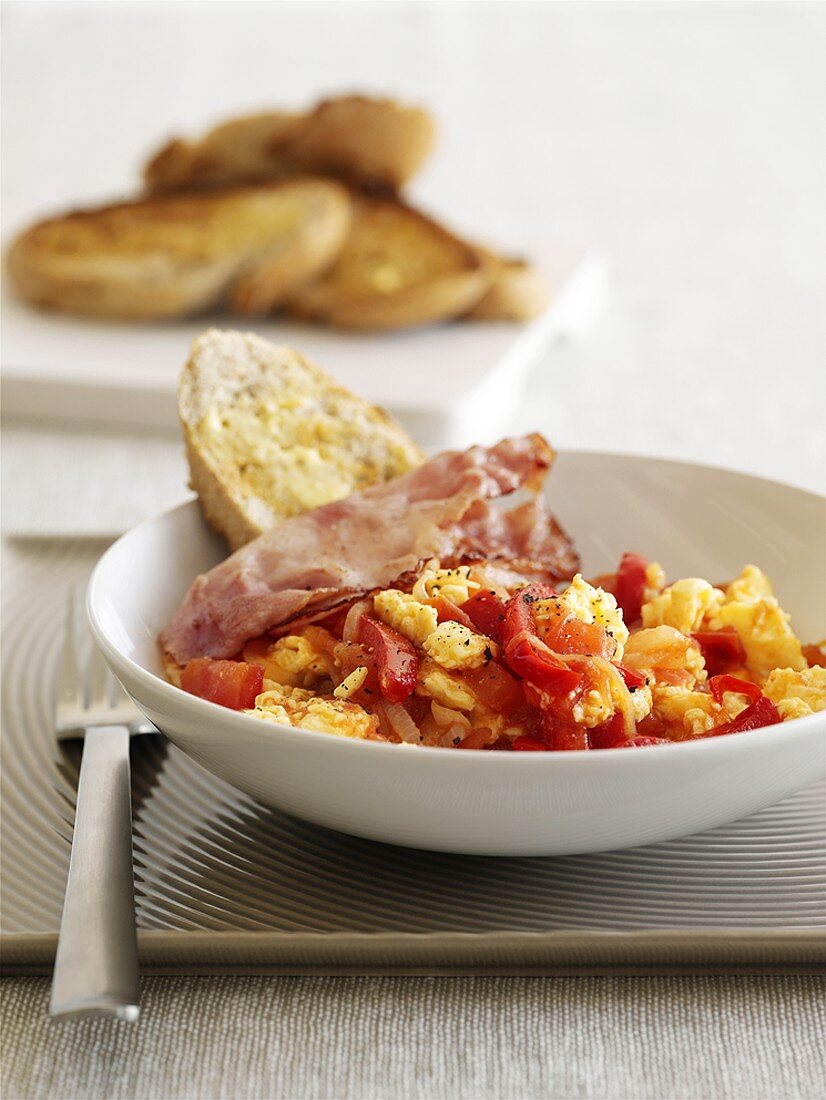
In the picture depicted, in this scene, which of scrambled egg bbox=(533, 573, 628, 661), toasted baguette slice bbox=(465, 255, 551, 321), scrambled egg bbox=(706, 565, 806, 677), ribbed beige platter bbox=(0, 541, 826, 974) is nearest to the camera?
ribbed beige platter bbox=(0, 541, 826, 974)

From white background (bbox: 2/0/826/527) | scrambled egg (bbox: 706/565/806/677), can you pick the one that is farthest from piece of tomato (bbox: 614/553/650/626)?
white background (bbox: 2/0/826/527)

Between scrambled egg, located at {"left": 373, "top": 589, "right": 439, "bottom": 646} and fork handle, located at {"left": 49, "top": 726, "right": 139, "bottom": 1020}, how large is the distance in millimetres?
468

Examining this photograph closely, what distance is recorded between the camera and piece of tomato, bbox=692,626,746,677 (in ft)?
6.82

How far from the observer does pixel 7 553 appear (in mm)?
2867

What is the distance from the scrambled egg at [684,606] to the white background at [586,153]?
1.84 meters

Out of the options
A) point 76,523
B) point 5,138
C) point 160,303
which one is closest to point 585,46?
point 5,138

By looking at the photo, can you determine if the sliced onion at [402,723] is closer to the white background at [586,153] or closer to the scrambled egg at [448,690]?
the scrambled egg at [448,690]

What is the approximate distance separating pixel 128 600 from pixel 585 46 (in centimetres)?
828

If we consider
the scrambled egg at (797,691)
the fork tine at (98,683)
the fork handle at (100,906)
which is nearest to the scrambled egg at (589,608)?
the scrambled egg at (797,691)

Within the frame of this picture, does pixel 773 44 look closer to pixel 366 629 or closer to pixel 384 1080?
pixel 366 629

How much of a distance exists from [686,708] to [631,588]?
1.44 ft

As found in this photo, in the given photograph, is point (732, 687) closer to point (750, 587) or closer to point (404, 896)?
point (750, 587)

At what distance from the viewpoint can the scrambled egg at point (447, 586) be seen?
6.54 feet

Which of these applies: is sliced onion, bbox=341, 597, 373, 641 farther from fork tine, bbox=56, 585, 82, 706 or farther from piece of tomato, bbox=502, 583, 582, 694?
fork tine, bbox=56, 585, 82, 706
